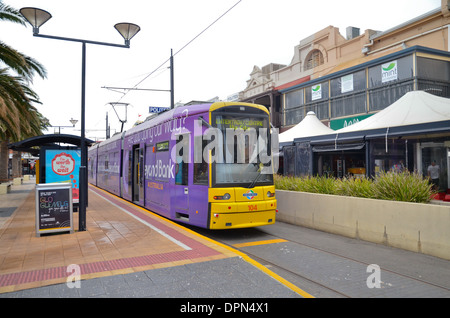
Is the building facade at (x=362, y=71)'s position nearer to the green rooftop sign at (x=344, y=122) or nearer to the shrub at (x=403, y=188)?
the green rooftop sign at (x=344, y=122)

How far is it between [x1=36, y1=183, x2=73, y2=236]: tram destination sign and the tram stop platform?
21cm

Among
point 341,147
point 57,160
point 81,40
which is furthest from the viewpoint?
point 341,147

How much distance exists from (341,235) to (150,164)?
6.19 m

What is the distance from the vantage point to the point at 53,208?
760cm

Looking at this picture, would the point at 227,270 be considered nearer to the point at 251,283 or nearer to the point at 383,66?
the point at 251,283

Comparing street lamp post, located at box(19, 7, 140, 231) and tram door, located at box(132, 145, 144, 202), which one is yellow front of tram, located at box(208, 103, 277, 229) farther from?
tram door, located at box(132, 145, 144, 202)

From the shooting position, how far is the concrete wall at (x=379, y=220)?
6.14 meters

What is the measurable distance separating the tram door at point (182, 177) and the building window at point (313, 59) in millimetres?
25968

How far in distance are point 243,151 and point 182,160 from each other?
5.45 ft

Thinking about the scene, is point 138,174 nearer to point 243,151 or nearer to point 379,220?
point 243,151

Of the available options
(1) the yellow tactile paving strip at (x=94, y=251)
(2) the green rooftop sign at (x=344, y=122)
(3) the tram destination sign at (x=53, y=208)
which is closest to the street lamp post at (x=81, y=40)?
(3) the tram destination sign at (x=53, y=208)

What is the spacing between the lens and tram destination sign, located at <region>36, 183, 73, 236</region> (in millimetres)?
7441

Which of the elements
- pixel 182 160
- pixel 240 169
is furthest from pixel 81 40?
pixel 240 169
